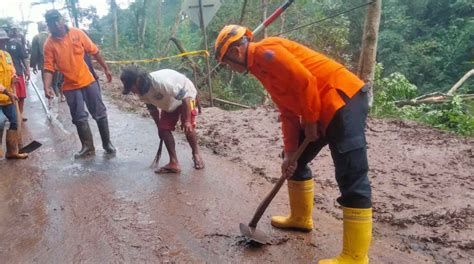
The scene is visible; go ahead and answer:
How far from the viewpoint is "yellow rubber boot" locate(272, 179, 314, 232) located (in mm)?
3141

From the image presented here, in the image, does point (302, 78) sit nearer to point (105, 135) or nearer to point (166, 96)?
point (166, 96)

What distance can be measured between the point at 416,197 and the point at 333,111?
2.11 m

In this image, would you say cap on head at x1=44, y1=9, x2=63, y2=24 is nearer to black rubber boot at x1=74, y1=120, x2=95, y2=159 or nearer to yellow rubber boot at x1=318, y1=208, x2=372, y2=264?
black rubber boot at x1=74, y1=120, x2=95, y2=159

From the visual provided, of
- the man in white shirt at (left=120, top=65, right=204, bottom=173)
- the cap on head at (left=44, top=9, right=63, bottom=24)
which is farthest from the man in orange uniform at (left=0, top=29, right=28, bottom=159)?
the man in white shirt at (left=120, top=65, right=204, bottom=173)

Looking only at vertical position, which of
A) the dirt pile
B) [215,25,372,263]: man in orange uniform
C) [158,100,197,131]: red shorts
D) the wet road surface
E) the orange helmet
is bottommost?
the dirt pile

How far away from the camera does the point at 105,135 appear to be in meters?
5.54

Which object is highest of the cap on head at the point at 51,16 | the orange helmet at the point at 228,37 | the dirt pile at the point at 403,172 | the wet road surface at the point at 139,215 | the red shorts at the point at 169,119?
the cap on head at the point at 51,16

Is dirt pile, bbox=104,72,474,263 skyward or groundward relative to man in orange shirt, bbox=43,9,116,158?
groundward

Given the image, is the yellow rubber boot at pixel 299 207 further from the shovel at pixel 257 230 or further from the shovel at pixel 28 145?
the shovel at pixel 28 145

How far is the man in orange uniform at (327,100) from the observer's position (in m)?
2.46

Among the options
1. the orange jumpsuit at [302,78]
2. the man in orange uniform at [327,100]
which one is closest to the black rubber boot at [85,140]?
the man in orange uniform at [327,100]

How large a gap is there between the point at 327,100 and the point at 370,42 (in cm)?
496

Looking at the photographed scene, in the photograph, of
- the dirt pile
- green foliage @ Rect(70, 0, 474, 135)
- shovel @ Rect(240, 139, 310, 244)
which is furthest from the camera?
green foliage @ Rect(70, 0, 474, 135)

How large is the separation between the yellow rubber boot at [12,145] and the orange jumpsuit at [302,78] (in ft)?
14.2
